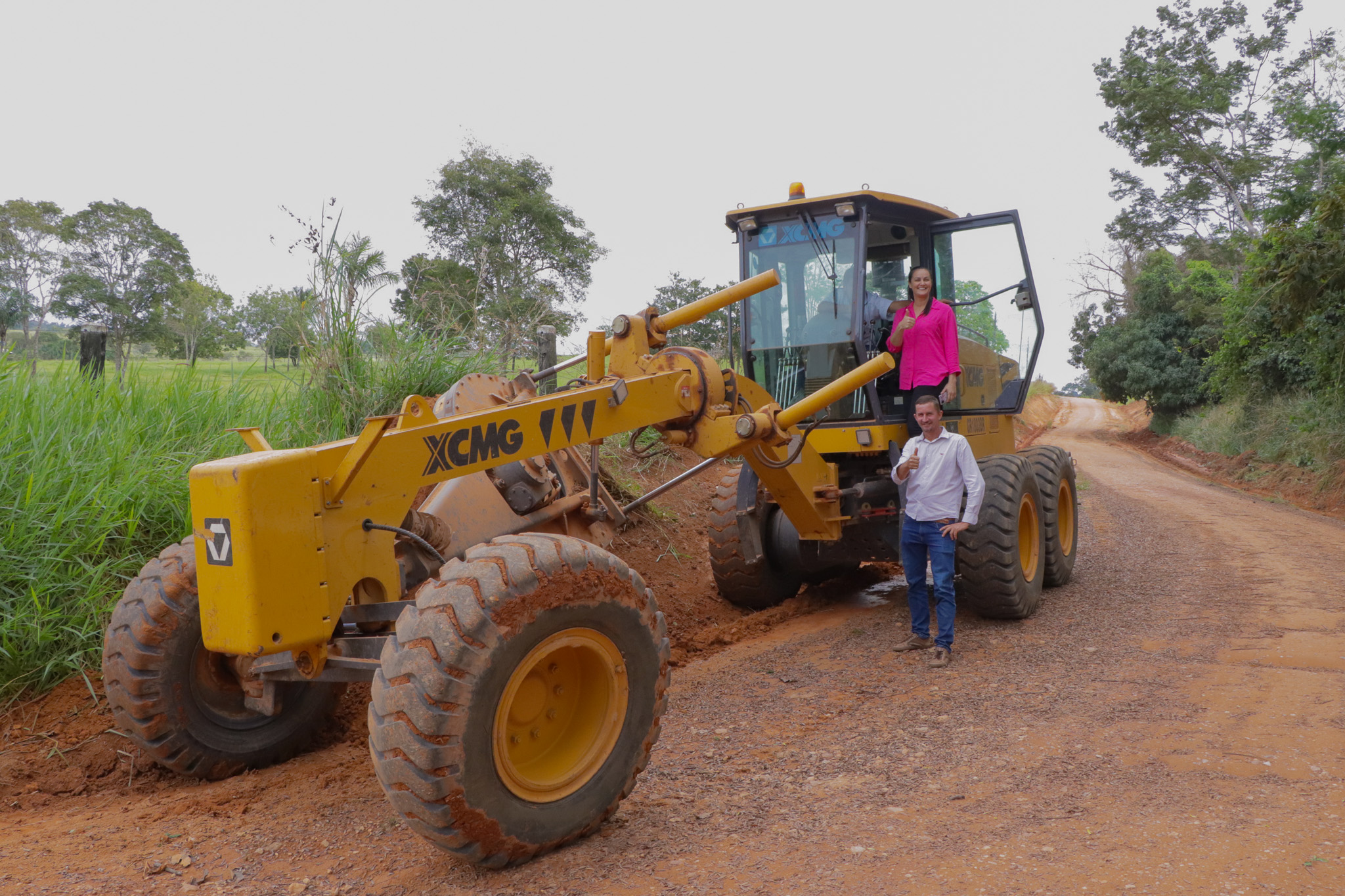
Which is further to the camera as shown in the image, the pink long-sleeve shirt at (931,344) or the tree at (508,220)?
the tree at (508,220)

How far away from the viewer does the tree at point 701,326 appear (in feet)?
23.3

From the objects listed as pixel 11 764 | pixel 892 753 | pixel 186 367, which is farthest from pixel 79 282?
pixel 892 753

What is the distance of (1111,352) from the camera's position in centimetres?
2939

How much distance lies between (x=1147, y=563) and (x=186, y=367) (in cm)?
857

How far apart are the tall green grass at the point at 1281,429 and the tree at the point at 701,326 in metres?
10.3

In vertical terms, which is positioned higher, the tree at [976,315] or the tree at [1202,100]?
the tree at [1202,100]

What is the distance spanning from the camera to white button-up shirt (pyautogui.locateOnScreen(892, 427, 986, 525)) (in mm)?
5695

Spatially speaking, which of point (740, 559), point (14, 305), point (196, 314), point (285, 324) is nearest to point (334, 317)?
point (285, 324)

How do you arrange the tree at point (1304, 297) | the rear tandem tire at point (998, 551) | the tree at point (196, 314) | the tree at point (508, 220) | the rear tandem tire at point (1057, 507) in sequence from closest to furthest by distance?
the rear tandem tire at point (998, 551) < the rear tandem tire at point (1057, 507) < the tree at point (1304, 297) < the tree at point (508, 220) < the tree at point (196, 314)

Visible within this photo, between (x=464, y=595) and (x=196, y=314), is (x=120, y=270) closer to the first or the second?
(x=196, y=314)

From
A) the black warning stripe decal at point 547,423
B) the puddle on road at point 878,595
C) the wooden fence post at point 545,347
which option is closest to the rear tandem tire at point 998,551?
the puddle on road at point 878,595

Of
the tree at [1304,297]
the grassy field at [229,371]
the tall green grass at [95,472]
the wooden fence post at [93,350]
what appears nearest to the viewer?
the tall green grass at [95,472]

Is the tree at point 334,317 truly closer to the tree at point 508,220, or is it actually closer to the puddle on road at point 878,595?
the puddle on road at point 878,595

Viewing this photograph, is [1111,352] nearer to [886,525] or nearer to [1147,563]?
[1147,563]
